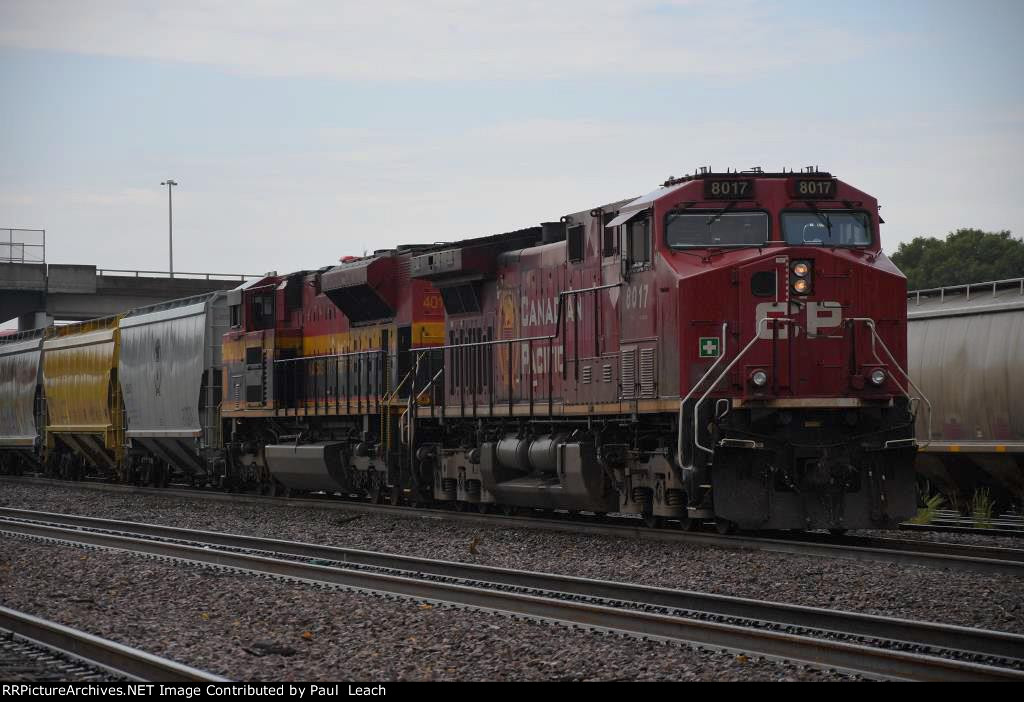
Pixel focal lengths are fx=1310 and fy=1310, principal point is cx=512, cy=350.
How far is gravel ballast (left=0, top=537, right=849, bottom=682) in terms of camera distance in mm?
7562

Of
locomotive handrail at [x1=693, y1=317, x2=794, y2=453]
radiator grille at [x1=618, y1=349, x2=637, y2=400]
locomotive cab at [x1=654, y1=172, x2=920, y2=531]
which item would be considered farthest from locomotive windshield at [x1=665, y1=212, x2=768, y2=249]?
radiator grille at [x1=618, y1=349, x2=637, y2=400]

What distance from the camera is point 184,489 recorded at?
27.2 meters

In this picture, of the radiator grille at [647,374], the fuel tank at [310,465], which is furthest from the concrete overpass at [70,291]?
the radiator grille at [647,374]

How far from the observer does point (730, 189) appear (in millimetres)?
13609

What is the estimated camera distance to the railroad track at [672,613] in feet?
24.2

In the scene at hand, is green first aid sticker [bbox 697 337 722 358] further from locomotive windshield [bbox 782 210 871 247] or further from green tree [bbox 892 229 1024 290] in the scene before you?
green tree [bbox 892 229 1024 290]

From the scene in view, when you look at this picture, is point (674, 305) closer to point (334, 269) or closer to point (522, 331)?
point (522, 331)

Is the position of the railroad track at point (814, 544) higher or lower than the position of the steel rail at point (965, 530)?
higher

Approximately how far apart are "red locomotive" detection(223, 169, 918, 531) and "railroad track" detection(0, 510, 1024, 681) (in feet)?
9.06

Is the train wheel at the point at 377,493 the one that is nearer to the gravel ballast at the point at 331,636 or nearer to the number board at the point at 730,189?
the gravel ballast at the point at 331,636

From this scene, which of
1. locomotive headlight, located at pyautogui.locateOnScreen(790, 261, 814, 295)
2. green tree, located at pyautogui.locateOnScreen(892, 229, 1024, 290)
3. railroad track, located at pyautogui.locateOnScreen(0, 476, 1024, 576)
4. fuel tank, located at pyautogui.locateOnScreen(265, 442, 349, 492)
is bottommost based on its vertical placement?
railroad track, located at pyautogui.locateOnScreen(0, 476, 1024, 576)

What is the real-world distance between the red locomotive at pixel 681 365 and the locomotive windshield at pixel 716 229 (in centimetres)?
2

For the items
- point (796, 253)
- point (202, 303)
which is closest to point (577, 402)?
point (796, 253)

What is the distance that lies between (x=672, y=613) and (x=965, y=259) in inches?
2570
